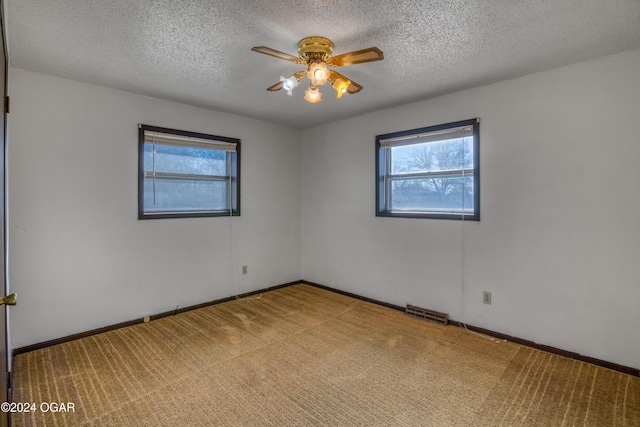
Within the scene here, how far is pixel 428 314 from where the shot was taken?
335 centimetres

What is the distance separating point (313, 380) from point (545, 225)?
7.66 feet

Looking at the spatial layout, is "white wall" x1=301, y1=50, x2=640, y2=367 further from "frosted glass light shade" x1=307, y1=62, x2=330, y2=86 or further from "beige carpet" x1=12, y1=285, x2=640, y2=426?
"frosted glass light shade" x1=307, y1=62, x2=330, y2=86

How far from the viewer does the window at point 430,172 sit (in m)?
3.12

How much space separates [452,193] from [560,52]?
4.72 ft

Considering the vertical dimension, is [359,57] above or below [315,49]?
below

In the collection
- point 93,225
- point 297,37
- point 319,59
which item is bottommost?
point 93,225

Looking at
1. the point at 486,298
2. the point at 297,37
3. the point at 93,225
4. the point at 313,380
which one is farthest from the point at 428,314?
the point at 93,225

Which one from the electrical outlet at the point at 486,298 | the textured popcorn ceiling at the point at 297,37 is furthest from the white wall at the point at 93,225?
the electrical outlet at the point at 486,298

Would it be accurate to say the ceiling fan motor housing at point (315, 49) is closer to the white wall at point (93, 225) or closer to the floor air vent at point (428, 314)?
the white wall at point (93, 225)

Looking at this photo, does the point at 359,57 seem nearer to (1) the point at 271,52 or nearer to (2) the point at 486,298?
(1) the point at 271,52

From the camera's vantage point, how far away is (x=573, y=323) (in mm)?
2539

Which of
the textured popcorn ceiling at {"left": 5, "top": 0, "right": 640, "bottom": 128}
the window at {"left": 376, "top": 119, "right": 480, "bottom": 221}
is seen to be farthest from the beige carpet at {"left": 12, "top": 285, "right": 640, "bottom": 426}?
the textured popcorn ceiling at {"left": 5, "top": 0, "right": 640, "bottom": 128}

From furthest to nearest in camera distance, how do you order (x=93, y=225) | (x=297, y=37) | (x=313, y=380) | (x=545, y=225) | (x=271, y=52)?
1. (x=93, y=225)
2. (x=545, y=225)
3. (x=313, y=380)
4. (x=297, y=37)
5. (x=271, y=52)

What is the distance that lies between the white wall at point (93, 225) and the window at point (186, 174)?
98 millimetres
